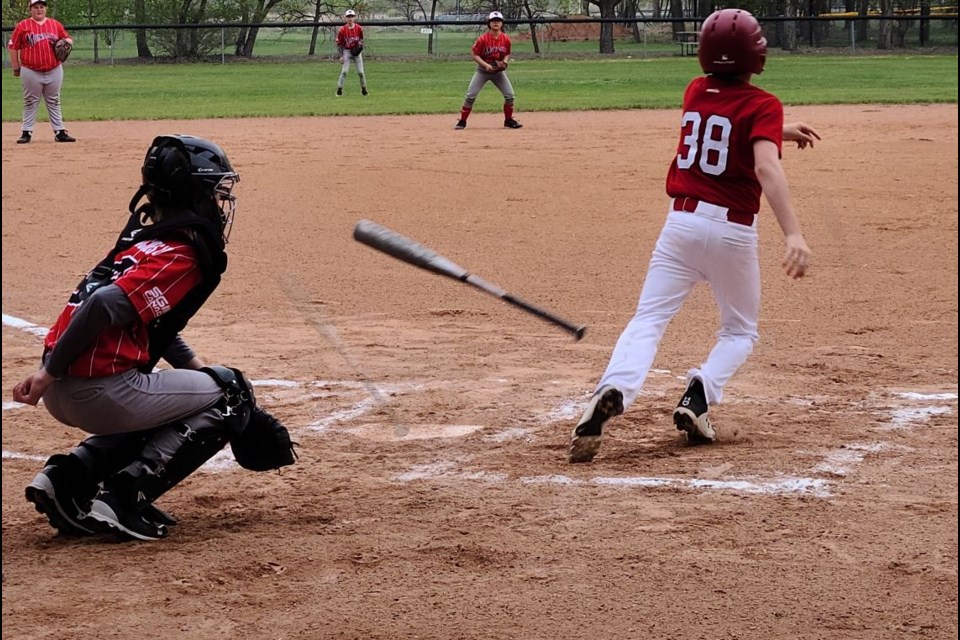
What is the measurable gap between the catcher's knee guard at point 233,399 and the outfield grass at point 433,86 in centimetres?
1696

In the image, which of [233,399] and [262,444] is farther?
[262,444]

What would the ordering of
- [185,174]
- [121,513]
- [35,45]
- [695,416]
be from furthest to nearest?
[35,45], [695,416], [121,513], [185,174]

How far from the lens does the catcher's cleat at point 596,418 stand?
4844 millimetres

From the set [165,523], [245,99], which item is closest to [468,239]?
[165,523]

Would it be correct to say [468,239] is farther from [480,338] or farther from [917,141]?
[917,141]

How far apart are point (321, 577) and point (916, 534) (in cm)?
197

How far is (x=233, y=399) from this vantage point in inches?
167

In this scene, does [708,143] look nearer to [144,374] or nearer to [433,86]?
[144,374]

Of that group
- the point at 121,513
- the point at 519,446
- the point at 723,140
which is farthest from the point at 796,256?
the point at 121,513

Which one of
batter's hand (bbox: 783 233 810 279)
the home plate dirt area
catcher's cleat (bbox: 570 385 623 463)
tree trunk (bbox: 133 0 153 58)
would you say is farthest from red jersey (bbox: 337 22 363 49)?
batter's hand (bbox: 783 233 810 279)

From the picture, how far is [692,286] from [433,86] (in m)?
24.4

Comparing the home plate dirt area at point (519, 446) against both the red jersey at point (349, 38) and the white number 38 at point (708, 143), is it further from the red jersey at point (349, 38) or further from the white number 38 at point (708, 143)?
the red jersey at point (349, 38)

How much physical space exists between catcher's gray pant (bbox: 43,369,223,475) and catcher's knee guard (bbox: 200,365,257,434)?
0.07ft

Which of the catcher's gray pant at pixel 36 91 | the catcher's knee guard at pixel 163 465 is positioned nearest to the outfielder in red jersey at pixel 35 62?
the catcher's gray pant at pixel 36 91
